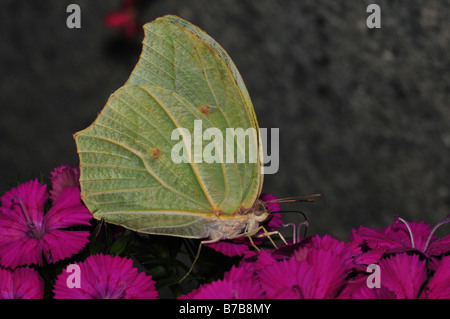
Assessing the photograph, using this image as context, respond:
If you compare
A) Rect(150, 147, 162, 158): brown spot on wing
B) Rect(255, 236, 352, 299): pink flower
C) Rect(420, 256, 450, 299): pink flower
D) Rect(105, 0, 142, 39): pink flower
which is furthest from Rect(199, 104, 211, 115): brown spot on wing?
Rect(105, 0, 142, 39): pink flower

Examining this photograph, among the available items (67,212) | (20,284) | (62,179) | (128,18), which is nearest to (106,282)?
(20,284)

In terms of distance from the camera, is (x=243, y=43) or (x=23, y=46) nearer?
(x=243, y=43)

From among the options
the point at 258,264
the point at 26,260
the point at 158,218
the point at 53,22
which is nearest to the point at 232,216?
the point at 158,218

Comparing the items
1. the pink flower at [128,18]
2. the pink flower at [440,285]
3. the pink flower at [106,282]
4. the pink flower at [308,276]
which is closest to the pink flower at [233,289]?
the pink flower at [308,276]

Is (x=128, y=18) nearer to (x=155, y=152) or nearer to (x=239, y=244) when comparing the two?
(x=155, y=152)

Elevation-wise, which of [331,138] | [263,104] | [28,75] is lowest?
[331,138]

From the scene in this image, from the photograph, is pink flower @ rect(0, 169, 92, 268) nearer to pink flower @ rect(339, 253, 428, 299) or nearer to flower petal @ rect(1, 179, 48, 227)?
flower petal @ rect(1, 179, 48, 227)

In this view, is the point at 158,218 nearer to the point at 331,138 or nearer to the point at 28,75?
the point at 331,138
